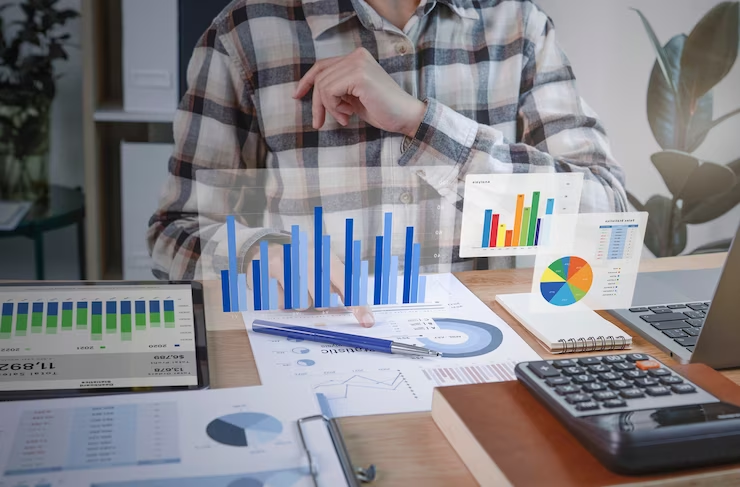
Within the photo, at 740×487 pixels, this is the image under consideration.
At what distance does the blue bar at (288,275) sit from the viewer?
81cm

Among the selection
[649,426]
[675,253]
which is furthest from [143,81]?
[675,253]

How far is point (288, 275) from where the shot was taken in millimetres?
808

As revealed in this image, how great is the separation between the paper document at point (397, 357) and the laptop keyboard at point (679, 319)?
170 millimetres

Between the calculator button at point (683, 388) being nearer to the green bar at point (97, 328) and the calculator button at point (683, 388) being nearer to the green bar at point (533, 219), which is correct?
the green bar at point (533, 219)

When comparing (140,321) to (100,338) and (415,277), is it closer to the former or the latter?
(100,338)

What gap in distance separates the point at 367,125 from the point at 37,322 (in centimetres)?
48

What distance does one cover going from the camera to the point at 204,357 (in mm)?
679

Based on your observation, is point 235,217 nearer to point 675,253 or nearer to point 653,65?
point 653,65

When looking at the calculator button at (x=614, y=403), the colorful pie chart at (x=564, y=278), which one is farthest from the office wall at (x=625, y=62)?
the calculator button at (x=614, y=403)

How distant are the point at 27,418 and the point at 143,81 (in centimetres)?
76

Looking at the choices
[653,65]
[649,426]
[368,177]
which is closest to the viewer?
[649,426]

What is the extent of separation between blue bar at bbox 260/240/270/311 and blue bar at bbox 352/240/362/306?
10cm

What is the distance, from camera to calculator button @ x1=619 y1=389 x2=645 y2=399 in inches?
22.6

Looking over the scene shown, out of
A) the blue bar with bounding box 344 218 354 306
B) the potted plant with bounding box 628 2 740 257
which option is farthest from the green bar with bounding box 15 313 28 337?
the potted plant with bounding box 628 2 740 257
